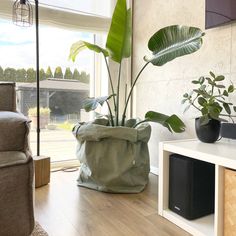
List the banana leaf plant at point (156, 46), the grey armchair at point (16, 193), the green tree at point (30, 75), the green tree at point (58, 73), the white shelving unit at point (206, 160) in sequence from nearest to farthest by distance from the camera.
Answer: the grey armchair at point (16, 193), the white shelving unit at point (206, 160), the banana leaf plant at point (156, 46), the green tree at point (30, 75), the green tree at point (58, 73)

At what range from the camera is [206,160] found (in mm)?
1144

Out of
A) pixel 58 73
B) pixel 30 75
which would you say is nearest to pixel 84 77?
pixel 58 73

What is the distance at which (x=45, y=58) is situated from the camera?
234cm

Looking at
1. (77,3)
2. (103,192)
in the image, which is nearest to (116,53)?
(77,3)

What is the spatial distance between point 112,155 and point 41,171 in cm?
57

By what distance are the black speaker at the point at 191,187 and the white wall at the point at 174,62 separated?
1.72 ft

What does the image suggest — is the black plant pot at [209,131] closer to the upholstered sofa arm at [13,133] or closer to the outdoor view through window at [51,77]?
the upholstered sofa arm at [13,133]

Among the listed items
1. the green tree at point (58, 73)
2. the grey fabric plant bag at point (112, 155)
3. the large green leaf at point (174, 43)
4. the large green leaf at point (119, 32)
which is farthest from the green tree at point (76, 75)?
the large green leaf at point (174, 43)

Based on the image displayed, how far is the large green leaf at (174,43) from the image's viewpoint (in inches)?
57.9

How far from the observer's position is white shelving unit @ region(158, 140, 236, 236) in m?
1.10

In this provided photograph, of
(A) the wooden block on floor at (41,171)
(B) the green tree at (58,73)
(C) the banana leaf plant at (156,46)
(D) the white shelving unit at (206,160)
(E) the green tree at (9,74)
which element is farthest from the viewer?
(B) the green tree at (58,73)

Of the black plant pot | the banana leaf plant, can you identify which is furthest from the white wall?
the black plant pot

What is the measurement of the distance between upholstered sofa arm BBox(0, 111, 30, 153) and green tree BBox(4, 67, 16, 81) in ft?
3.82

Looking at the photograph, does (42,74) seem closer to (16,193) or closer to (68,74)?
(68,74)
